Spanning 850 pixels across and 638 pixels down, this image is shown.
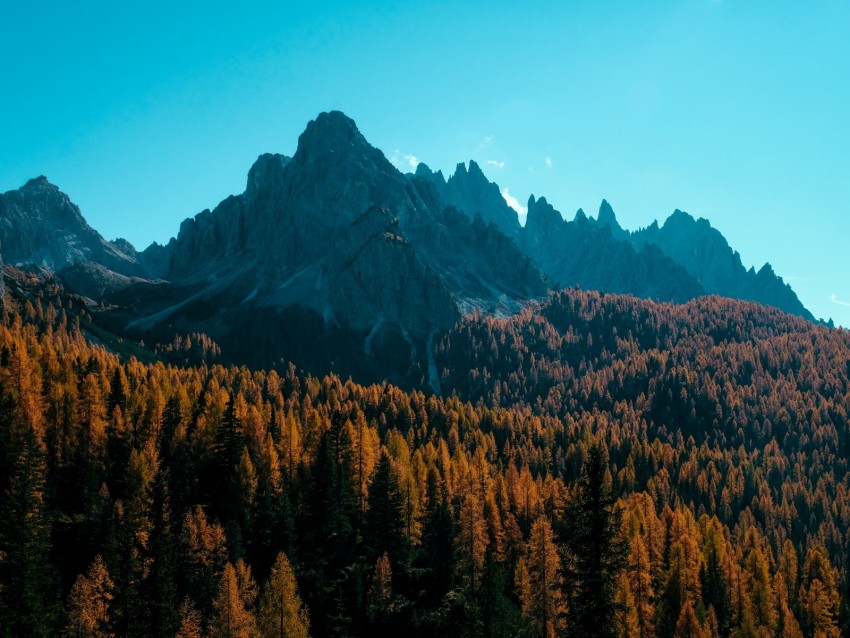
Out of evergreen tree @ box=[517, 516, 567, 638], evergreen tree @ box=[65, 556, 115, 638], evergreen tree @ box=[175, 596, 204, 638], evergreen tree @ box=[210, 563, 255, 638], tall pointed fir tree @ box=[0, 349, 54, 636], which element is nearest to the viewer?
evergreen tree @ box=[65, 556, 115, 638]

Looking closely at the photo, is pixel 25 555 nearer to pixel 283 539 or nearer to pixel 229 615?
pixel 229 615

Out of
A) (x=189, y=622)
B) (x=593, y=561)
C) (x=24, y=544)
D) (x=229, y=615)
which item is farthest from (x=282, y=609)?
(x=593, y=561)

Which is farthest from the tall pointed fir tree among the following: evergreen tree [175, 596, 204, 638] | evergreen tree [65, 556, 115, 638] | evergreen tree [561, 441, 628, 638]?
evergreen tree [561, 441, 628, 638]

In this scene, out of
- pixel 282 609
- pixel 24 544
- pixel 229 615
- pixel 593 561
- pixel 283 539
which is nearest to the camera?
pixel 593 561

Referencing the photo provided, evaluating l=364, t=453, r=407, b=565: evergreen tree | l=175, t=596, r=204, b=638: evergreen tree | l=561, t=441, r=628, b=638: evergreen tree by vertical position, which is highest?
l=364, t=453, r=407, b=565: evergreen tree

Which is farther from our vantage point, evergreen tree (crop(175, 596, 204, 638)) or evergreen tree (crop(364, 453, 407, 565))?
evergreen tree (crop(364, 453, 407, 565))

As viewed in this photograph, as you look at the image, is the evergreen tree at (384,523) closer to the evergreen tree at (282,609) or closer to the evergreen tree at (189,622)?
the evergreen tree at (282,609)

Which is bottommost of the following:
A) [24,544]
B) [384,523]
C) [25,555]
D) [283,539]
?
[25,555]

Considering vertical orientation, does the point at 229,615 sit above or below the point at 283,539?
below

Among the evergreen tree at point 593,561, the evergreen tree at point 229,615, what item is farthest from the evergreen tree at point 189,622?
the evergreen tree at point 593,561

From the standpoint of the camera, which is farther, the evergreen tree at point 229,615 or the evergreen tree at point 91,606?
the evergreen tree at point 229,615

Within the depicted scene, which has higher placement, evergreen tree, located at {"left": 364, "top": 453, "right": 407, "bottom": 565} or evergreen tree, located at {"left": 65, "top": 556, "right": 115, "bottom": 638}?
evergreen tree, located at {"left": 364, "top": 453, "right": 407, "bottom": 565}

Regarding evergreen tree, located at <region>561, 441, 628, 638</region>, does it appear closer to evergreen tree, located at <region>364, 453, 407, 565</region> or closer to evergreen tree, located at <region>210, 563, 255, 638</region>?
evergreen tree, located at <region>210, 563, 255, 638</region>

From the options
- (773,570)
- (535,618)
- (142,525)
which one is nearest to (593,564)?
A: (535,618)
